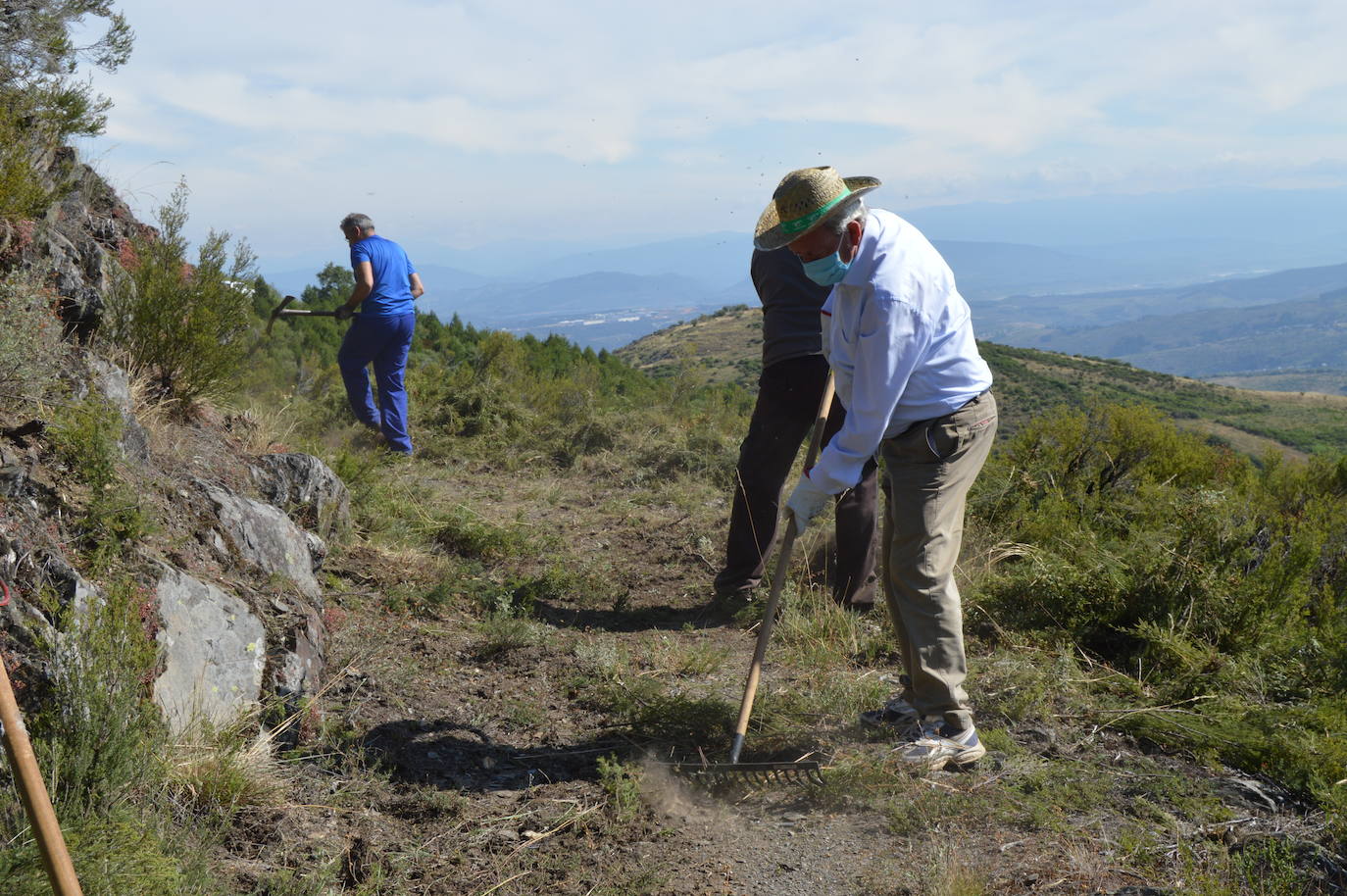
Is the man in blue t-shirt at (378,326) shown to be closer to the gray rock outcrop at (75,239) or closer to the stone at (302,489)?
the gray rock outcrop at (75,239)

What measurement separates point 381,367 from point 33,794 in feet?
20.6

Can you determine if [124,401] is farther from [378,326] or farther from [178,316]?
[378,326]

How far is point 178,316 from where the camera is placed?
4.75 metres

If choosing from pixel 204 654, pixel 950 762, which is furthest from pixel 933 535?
pixel 204 654

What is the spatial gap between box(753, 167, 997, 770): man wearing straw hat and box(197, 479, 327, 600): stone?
2.35 meters

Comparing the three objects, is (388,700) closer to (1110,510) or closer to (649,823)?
(649,823)

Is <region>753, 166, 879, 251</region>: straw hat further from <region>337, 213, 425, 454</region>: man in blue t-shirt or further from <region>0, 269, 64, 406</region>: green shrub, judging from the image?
<region>337, 213, 425, 454</region>: man in blue t-shirt

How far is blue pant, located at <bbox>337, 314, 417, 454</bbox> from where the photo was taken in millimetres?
7449

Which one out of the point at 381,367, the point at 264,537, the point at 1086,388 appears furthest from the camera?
the point at 1086,388

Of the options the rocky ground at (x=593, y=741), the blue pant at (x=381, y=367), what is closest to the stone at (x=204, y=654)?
the rocky ground at (x=593, y=741)

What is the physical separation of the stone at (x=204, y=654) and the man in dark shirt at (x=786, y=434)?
247 cm

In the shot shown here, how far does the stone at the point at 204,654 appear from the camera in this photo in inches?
110

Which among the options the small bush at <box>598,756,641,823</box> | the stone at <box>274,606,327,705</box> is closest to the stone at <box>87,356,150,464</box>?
the stone at <box>274,606,327,705</box>

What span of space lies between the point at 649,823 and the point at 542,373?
9105mm
